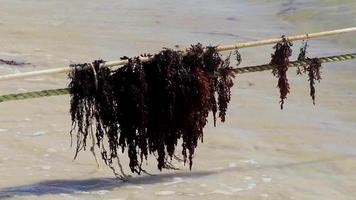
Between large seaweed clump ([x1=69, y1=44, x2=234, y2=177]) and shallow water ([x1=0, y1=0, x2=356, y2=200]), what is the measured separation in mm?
375

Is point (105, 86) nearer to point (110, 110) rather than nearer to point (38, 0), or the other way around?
point (110, 110)

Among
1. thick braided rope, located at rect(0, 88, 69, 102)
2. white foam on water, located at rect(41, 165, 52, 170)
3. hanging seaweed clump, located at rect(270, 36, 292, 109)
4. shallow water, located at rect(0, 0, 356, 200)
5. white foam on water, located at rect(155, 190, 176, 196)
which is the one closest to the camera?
thick braided rope, located at rect(0, 88, 69, 102)

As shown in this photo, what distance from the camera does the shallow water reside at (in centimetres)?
521

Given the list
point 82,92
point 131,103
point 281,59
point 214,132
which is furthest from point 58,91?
point 214,132

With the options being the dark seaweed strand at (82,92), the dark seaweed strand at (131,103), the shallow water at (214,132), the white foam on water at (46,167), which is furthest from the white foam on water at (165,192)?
the white foam on water at (46,167)

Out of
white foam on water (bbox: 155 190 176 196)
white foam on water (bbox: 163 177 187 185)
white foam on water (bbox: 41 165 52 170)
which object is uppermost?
white foam on water (bbox: 41 165 52 170)

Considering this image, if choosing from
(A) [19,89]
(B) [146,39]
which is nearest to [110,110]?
(A) [19,89]

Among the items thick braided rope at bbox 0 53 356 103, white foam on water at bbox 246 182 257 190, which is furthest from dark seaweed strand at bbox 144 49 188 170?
white foam on water at bbox 246 182 257 190

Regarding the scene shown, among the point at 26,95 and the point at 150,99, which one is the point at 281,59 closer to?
the point at 150,99

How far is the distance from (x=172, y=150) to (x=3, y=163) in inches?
51.1

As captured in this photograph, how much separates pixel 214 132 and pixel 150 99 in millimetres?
1716

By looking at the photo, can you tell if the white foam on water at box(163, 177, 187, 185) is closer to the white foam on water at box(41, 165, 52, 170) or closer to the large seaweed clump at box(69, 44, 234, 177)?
the large seaweed clump at box(69, 44, 234, 177)

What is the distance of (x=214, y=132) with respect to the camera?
6.56 meters

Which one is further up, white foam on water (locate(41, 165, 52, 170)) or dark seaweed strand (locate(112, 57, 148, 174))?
dark seaweed strand (locate(112, 57, 148, 174))
